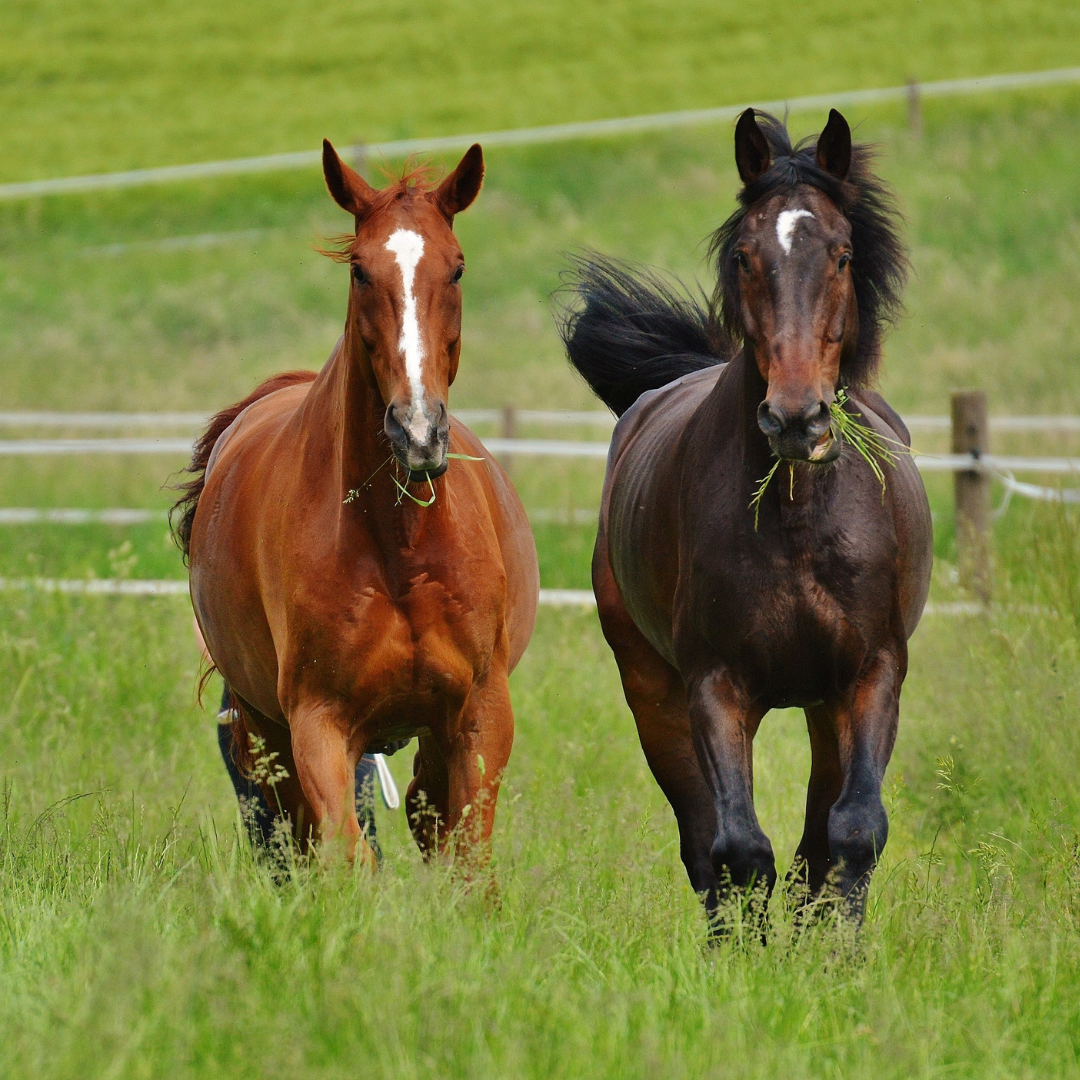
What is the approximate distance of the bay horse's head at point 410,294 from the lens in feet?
12.1

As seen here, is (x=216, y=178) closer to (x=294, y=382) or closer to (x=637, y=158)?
(x=637, y=158)

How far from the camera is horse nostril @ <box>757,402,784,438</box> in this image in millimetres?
3691

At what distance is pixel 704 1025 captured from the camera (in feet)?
9.75

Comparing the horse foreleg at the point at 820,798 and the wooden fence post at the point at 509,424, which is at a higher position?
the wooden fence post at the point at 509,424

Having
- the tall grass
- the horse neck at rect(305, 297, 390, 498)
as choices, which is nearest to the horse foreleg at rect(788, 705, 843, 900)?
the tall grass

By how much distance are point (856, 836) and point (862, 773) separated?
0.63 ft

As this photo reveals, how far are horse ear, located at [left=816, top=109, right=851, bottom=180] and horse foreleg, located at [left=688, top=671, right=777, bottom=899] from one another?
145 centimetres

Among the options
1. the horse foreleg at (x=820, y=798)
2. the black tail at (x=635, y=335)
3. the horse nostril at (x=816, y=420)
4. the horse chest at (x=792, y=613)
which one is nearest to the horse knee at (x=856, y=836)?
the horse chest at (x=792, y=613)

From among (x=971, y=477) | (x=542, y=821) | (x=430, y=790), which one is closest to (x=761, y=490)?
(x=430, y=790)

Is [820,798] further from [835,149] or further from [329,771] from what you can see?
[835,149]

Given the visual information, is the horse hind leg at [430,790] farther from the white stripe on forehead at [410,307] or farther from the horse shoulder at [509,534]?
the white stripe on forehead at [410,307]

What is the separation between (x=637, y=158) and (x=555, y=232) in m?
2.86

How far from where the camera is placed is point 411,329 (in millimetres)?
3789

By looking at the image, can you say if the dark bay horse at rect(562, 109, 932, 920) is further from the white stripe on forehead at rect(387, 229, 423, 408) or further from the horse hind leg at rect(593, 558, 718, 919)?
the white stripe on forehead at rect(387, 229, 423, 408)
